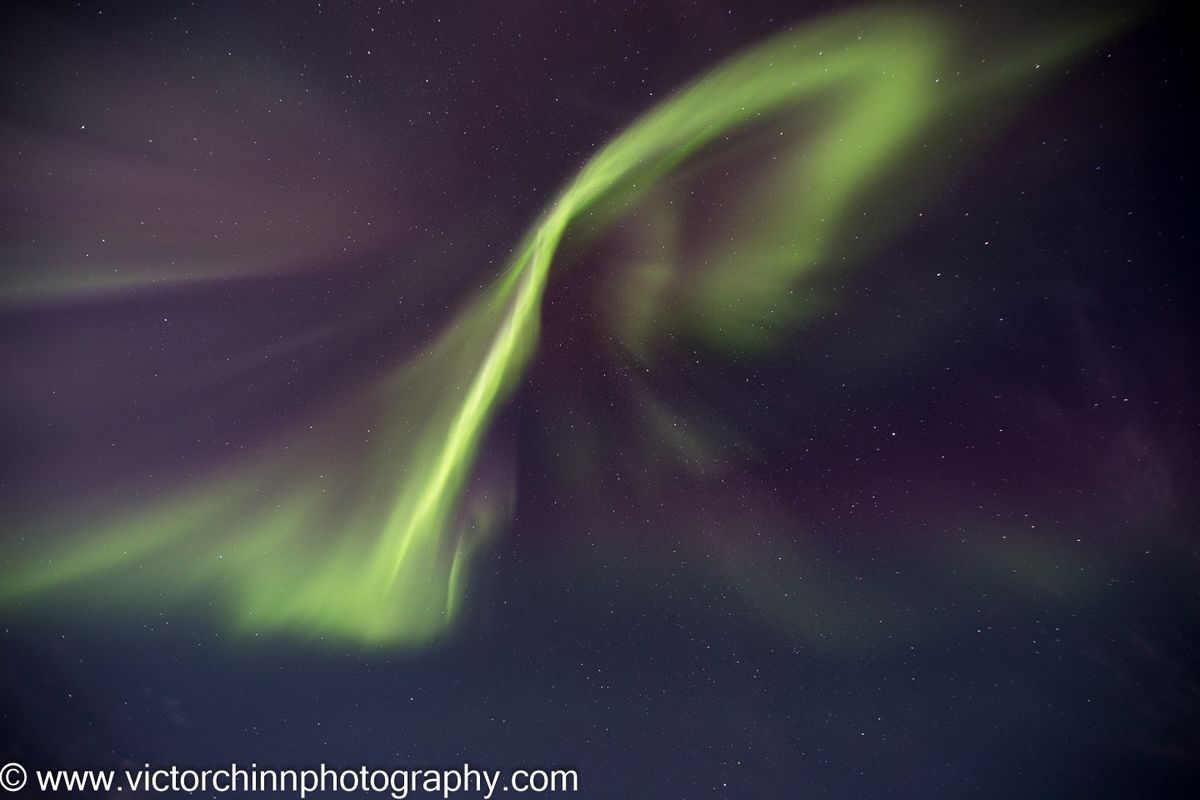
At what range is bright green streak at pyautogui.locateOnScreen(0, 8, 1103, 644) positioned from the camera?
0.97m

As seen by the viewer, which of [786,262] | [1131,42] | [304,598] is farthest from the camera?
[304,598]

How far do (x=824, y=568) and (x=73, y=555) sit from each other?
1468 mm

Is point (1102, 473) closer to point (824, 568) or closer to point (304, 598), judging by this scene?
point (824, 568)

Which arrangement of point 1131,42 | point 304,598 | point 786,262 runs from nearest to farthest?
point 1131,42, point 786,262, point 304,598

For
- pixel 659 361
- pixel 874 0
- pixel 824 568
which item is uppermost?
pixel 874 0

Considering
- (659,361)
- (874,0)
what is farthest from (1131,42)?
(659,361)

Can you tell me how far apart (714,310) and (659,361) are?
0.14 meters

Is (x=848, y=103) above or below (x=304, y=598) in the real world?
above

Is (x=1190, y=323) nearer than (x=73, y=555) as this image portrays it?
Yes

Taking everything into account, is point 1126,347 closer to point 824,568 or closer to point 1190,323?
point 1190,323

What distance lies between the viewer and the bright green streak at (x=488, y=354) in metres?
0.97

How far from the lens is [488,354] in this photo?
110 cm

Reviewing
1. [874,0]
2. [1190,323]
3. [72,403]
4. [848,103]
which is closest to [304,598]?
[72,403]

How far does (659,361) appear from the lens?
42.6 inches
